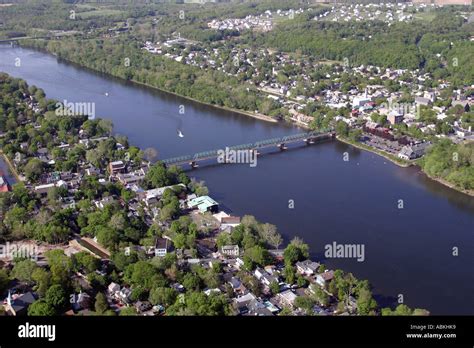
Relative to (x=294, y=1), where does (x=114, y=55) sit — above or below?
below

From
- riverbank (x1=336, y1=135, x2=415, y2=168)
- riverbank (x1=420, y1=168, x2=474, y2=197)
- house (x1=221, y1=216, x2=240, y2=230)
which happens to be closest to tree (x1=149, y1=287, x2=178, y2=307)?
house (x1=221, y1=216, x2=240, y2=230)

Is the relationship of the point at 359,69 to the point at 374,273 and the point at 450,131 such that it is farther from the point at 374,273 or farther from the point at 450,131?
the point at 374,273

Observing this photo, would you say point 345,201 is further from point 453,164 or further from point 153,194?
point 153,194

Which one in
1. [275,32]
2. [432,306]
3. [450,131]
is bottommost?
[432,306]

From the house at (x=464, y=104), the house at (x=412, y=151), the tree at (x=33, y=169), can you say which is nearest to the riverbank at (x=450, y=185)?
the house at (x=412, y=151)

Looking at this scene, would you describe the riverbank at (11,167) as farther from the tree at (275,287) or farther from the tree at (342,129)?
the tree at (342,129)

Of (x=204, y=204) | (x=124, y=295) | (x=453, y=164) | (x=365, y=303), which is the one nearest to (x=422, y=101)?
(x=453, y=164)

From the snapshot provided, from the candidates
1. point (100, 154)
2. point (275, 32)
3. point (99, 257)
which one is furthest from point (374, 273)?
point (275, 32)
